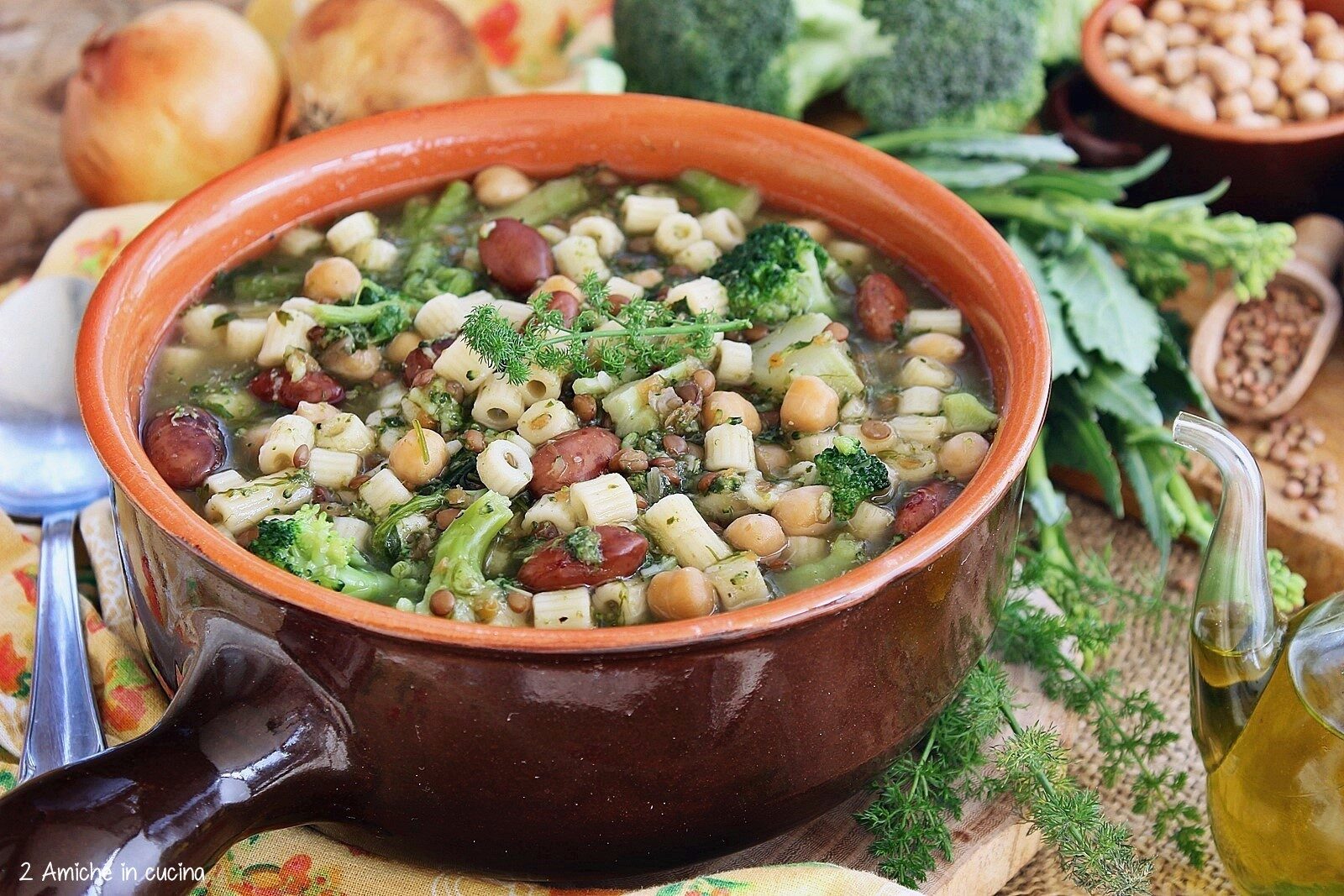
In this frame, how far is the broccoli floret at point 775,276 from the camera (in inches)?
108

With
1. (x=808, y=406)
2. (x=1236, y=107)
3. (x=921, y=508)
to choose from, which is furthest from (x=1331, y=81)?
(x=921, y=508)

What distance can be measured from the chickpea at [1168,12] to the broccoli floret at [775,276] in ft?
8.12

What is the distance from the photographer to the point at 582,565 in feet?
7.16

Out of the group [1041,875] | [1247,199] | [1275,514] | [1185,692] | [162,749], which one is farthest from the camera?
[1247,199]

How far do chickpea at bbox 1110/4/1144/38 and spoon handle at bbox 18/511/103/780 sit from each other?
3.68 metres

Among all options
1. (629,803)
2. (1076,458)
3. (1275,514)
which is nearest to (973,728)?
(629,803)

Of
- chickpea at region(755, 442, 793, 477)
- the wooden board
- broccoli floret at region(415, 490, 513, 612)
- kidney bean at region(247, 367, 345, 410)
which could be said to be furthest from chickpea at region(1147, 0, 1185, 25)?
broccoli floret at region(415, 490, 513, 612)

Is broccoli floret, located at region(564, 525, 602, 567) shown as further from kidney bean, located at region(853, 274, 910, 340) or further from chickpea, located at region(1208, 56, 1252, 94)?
chickpea, located at region(1208, 56, 1252, 94)

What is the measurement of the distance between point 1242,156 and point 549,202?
2.26 m

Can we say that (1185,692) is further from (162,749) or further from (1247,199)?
(162,749)

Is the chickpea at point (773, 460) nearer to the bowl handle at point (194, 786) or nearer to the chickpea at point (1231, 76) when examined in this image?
the bowl handle at point (194, 786)

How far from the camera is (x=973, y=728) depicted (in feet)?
8.31

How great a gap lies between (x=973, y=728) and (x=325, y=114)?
267 centimetres

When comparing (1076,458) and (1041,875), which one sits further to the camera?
(1076,458)
